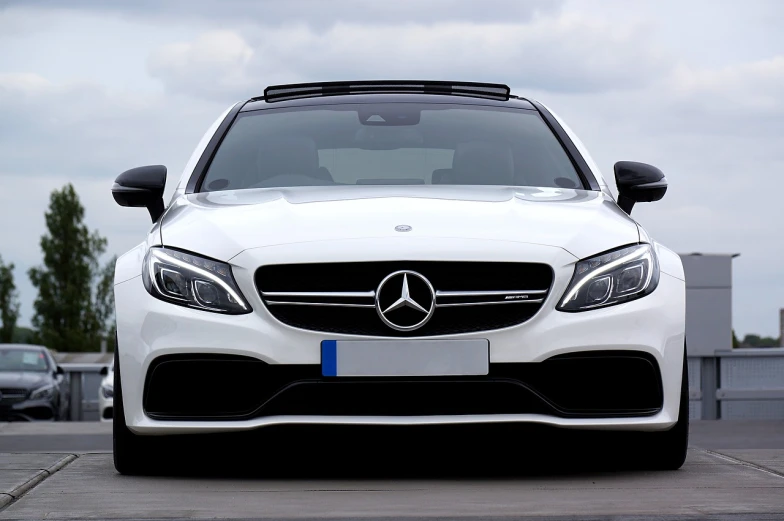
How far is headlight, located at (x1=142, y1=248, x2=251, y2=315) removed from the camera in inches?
175

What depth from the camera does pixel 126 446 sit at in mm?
→ 4742

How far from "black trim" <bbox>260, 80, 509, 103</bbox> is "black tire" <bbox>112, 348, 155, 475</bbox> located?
2048 millimetres

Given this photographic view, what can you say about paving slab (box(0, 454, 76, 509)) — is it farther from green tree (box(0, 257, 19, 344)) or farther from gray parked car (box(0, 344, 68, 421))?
green tree (box(0, 257, 19, 344))

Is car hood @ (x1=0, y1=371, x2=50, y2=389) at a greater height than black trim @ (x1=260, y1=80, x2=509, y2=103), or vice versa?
black trim @ (x1=260, y1=80, x2=509, y2=103)

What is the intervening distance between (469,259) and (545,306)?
0.30 metres

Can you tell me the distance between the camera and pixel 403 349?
4375 mm

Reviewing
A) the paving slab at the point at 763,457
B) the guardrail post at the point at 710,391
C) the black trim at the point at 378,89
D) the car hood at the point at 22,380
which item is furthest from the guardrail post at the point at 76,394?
the paving slab at the point at 763,457

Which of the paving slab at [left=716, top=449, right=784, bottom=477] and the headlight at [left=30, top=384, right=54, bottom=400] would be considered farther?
the headlight at [left=30, top=384, right=54, bottom=400]

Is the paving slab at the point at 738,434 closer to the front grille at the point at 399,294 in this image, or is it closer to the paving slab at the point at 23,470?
the front grille at the point at 399,294

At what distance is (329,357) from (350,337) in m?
0.09

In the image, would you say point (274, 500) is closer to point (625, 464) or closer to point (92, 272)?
point (625, 464)

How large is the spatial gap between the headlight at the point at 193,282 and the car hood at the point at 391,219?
43 millimetres

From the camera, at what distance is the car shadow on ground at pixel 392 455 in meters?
4.51

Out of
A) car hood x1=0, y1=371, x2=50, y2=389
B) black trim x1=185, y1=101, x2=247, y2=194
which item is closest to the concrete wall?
car hood x1=0, y1=371, x2=50, y2=389
